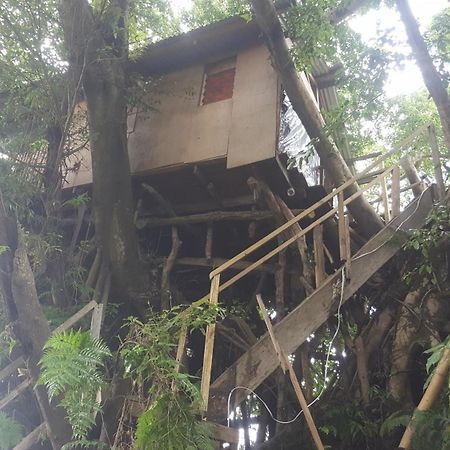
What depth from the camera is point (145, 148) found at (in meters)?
7.39

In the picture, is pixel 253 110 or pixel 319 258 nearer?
pixel 319 258

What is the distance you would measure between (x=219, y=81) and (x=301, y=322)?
4202 mm

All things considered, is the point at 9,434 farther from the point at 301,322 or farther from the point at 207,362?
the point at 301,322

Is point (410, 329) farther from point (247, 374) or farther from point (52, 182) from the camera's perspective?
point (52, 182)

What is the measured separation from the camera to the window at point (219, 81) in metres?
7.39

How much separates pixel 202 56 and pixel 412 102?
4658mm

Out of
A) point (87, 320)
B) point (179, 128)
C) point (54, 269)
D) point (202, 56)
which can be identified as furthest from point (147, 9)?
point (87, 320)

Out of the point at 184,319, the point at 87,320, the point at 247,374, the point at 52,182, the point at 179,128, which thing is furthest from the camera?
the point at 179,128

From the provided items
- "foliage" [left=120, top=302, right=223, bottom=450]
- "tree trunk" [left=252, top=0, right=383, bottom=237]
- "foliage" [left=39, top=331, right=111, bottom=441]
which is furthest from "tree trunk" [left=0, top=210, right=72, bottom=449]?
"tree trunk" [left=252, top=0, right=383, bottom=237]

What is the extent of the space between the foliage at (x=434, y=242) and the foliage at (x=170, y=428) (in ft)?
9.33

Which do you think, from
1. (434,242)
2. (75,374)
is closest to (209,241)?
(434,242)

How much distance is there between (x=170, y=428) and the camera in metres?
3.33

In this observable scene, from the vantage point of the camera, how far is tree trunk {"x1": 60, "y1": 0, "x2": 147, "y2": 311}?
593 centimetres

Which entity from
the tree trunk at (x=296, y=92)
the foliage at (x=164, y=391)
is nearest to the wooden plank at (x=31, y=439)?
the foliage at (x=164, y=391)
